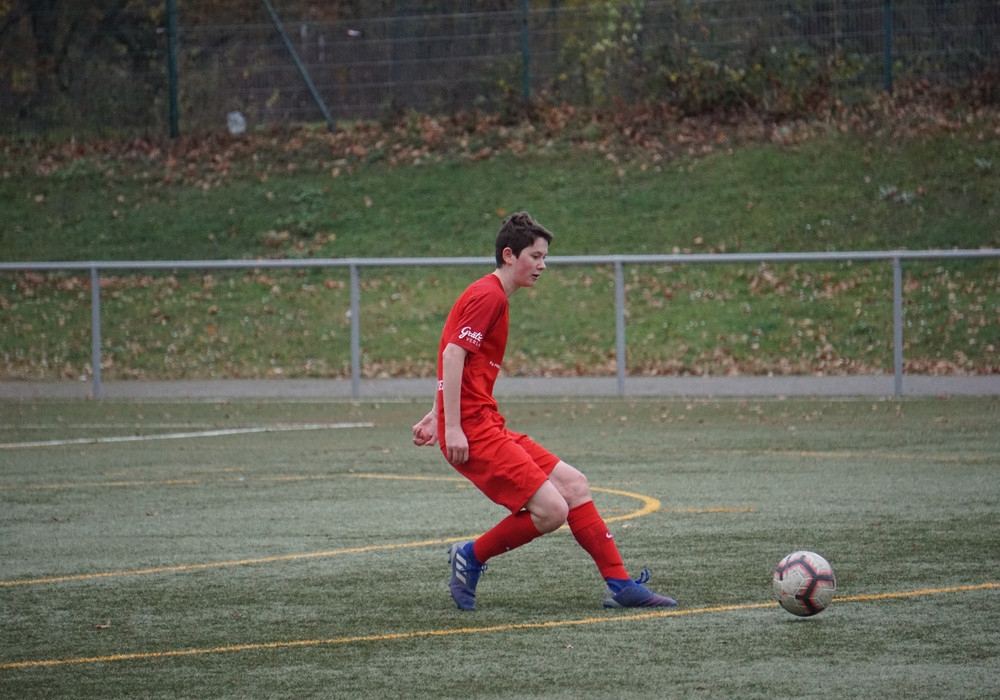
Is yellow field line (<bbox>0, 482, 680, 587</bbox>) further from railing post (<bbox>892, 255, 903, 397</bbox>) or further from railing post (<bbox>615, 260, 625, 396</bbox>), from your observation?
railing post (<bbox>892, 255, 903, 397</bbox>)

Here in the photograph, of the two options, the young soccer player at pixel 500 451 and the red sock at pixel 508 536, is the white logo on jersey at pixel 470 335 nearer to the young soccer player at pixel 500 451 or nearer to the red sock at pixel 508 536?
Answer: the young soccer player at pixel 500 451

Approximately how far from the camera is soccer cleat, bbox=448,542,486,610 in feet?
21.0

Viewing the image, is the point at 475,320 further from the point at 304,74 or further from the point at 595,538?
the point at 304,74

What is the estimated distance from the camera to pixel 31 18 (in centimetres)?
2975

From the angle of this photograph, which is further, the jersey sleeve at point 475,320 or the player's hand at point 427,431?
the player's hand at point 427,431

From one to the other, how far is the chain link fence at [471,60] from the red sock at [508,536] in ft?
65.1

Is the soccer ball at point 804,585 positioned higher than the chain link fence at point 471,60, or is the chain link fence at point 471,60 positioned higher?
the chain link fence at point 471,60

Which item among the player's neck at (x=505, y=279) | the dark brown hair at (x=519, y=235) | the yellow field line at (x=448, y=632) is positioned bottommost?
the yellow field line at (x=448, y=632)

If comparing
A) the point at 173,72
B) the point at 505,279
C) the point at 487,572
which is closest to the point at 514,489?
the point at 505,279

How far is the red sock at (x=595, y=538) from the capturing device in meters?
6.36

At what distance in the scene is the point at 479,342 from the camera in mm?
6219

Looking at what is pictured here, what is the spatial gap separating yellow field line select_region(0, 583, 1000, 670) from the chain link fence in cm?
1961

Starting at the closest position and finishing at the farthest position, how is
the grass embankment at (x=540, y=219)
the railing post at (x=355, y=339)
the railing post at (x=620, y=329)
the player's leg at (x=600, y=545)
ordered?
the player's leg at (x=600, y=545)
the railing post at (x=620, y=329)
the railing post at (x=355, y=339)
the grass embankment at (x=540, y=219)

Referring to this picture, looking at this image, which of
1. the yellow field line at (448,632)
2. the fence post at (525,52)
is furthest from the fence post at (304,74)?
the yellow field line at (448,632)
